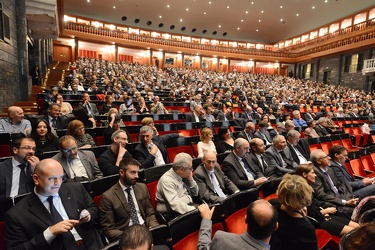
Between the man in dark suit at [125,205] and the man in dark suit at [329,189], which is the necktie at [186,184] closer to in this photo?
the man in dark suit at [125,205]

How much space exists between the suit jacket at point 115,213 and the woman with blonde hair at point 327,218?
50.7 inches

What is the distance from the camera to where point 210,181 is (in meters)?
2.34

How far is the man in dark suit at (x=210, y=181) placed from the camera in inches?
86.9

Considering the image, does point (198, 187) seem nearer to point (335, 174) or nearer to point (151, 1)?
point (335, 174)

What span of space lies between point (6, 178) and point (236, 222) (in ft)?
6.03

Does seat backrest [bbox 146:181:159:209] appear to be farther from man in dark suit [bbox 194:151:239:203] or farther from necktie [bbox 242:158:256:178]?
necktie [bbox 242:158:256:178]

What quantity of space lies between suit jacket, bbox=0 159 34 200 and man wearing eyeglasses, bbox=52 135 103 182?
26 cm

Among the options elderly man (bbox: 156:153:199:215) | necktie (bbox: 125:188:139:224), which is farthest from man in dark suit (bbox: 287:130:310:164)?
necktie (bbox: 125:188:139:224)

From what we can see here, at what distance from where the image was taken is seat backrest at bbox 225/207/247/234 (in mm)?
1635

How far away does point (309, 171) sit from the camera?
2.16m

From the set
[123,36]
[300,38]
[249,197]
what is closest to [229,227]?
[249,197]

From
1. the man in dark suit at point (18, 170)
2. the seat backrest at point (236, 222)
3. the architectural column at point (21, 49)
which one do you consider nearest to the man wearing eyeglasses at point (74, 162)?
the man in dark suit at point (18, 170)

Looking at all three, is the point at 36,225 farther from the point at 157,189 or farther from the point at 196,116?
the point at 196,116

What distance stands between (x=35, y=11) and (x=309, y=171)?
7488 mm
